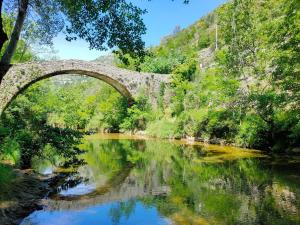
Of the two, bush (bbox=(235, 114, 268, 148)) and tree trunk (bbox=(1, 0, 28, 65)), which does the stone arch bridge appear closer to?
bush (bbox=(235, 114, 268, 148))

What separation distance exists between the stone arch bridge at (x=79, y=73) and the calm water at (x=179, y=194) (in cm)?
1182

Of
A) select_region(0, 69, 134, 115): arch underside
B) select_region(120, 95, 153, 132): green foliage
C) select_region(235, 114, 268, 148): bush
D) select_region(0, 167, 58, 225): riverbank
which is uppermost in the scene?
select_region(0, 69, 134, 115): arch underside

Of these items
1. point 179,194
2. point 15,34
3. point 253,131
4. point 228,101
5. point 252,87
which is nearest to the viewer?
point 15,34

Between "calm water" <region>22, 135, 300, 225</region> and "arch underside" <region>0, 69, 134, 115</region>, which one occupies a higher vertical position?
"arch underside" <region>0, 69, 134, 115</region>

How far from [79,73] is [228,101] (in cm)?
1516

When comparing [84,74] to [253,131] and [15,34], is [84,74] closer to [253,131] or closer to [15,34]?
[253,131]

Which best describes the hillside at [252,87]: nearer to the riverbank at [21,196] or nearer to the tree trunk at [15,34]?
the riverbank at [21,196]

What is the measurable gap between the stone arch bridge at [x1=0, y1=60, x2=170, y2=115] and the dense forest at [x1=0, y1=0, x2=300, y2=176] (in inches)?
34.0

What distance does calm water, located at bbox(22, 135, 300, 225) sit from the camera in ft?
22.4

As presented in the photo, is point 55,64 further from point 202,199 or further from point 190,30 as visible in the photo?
point 190,30

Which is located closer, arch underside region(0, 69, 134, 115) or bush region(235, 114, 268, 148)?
bush region(235, 114, 268, 148)

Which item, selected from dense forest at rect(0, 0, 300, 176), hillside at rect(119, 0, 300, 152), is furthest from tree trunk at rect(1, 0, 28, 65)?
hillside at rect(119, 0, 300, 152)

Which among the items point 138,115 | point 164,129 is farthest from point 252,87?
point 138,115

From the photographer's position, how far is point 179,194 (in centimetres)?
875
